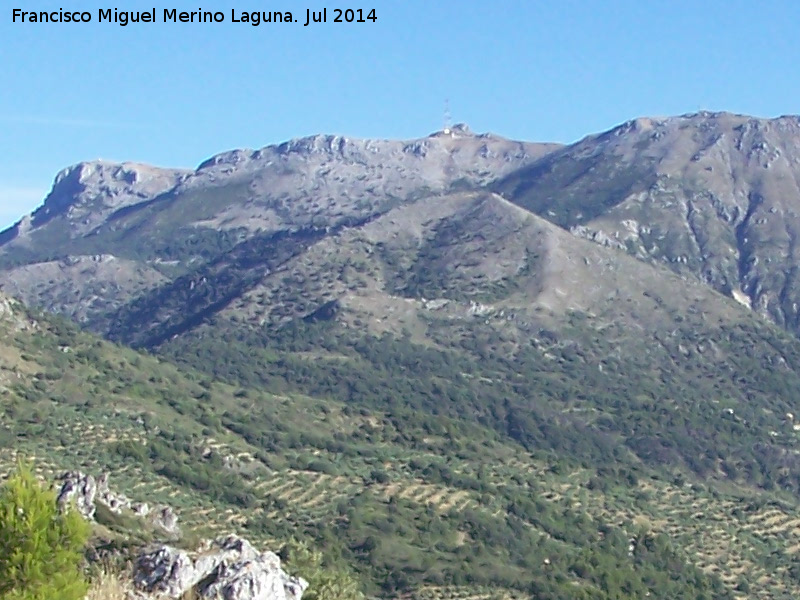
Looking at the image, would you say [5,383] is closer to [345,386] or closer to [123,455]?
[123,455]

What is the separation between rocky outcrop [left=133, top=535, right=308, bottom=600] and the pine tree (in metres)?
3.50

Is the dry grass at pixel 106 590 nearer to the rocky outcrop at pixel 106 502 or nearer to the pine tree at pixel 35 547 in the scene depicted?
the pine tree at pixel 35 547

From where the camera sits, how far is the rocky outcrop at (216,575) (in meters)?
26.6

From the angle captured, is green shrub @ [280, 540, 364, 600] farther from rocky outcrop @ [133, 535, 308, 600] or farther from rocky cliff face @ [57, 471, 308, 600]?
rocky outcrop @ [133, 535, 308, 600]

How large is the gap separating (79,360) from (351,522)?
4774cm

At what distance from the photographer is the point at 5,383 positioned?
11019cm

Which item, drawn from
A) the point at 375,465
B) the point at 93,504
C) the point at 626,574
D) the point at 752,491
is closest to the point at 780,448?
the point at 752,491

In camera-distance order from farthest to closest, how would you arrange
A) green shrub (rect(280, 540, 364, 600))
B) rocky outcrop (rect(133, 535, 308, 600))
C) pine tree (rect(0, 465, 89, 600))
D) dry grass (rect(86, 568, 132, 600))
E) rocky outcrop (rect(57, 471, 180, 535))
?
rocky outcrop (rect(57, 471, 180, 535)) → green shrub (rect(280, 540, 364, 600)) → rocky outcrop (rect(133, 535, 308, 600)) → dry grass (rect(86, 568, 132, 600)) → pine tree (rect(0, 465, 89, 600))

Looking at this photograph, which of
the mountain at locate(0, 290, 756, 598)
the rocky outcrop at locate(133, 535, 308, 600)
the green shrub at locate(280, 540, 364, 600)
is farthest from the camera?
the mountain at locate(0, 290, 756, 598)

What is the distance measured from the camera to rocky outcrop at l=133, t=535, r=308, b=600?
1046 inches

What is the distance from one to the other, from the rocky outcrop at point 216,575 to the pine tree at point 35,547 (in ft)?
11.5

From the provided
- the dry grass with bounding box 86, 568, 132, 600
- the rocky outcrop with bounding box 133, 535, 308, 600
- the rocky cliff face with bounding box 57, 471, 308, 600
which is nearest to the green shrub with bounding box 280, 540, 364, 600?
the rocky cliff face with bounding box 57, 471, 308, 600

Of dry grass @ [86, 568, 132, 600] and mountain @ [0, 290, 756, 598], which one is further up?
dry grass @ [86, 568, 132, 600]

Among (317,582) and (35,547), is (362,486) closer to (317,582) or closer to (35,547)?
(317,582)
